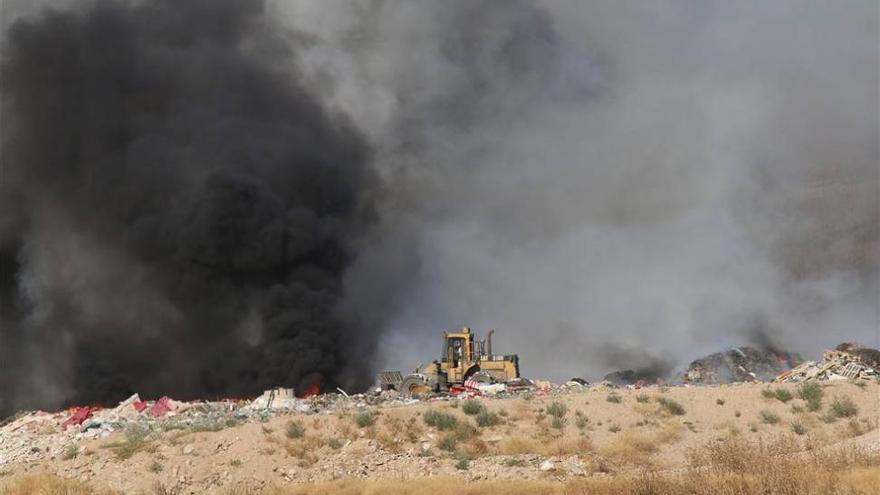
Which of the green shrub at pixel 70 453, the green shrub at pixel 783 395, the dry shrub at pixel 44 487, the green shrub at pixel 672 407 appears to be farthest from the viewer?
the green shrub at pixel 783 395

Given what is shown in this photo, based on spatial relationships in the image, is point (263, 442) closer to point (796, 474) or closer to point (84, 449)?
point (84, 449)

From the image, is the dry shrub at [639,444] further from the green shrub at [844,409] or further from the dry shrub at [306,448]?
the dry shrub at [306,448]

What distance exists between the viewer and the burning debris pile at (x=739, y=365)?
4047 centimetres

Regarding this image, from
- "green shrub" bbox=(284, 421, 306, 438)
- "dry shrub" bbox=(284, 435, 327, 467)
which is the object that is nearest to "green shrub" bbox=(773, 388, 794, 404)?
"dry shrub" bbox=(284, 435, 327, 467)

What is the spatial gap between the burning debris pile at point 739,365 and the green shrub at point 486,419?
24.2 metres

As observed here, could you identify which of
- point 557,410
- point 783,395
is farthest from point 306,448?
point 783,395

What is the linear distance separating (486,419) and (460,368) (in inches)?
585

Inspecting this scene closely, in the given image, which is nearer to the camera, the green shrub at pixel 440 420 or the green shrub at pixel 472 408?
the green shrub at pixel 440 420

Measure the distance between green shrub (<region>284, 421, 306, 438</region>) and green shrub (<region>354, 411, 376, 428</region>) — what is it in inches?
61.2

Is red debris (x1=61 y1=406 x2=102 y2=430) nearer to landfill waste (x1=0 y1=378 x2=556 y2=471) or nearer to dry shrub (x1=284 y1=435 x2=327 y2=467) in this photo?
landfill waste (x1=0 y1=378 x2=556 y2=471)

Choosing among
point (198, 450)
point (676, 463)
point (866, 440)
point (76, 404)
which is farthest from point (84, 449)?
point (76, 404)

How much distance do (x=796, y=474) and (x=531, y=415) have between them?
36.1 ft

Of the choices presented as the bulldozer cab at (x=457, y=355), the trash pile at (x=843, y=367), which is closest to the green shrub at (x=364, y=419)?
the bulldozer cab at (x=457, y=355)

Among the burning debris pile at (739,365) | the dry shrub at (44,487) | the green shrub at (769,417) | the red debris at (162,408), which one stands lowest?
the dry shrub at (44,487)
